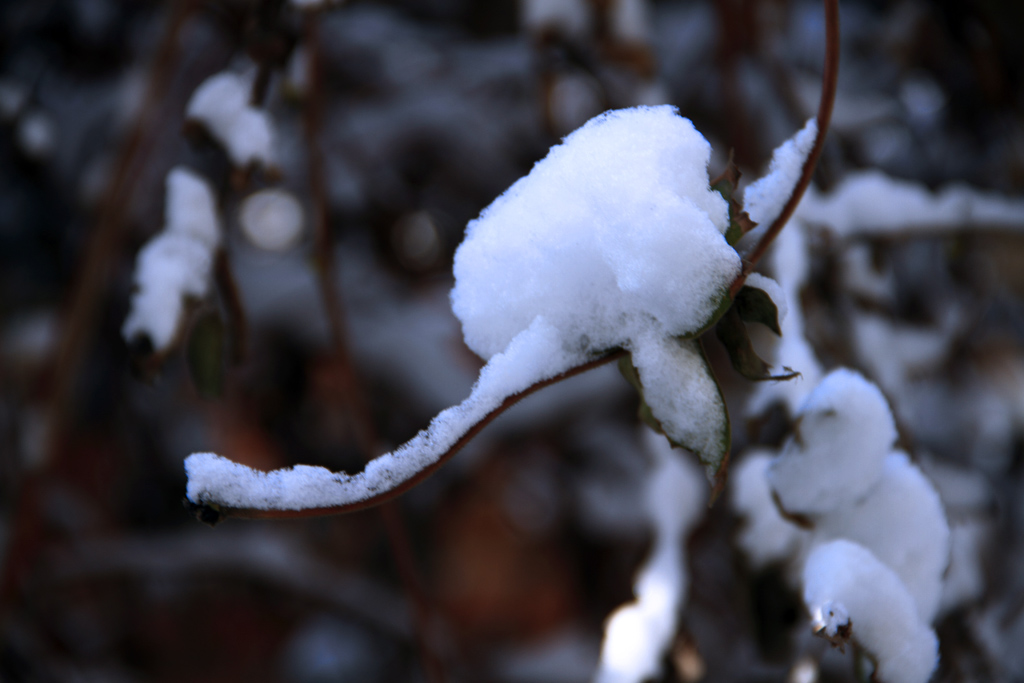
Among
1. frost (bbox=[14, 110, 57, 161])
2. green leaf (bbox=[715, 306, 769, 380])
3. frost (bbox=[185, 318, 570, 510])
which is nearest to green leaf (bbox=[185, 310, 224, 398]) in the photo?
frost (bbox=[185, 318, 570, 510])

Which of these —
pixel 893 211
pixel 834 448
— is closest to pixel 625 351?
pixel 834 448

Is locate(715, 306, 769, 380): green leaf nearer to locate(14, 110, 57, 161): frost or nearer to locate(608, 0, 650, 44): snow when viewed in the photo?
locate(608, 0, 650, 44): snow

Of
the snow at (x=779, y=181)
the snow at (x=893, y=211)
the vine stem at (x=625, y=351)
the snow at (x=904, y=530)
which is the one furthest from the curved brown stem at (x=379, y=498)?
the snow at (x=893, y=211)

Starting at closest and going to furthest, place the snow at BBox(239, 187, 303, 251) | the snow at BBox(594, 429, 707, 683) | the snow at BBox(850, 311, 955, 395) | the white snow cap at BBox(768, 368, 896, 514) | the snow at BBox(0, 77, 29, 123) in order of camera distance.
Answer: the white snow cap at BBox(768, 368, 896, 514), the snow at BBox(594, 429, 707, 683), the snow at BBox(850, 311, 955, 395), the snow at BBox(0, 77, 29, 123), the snow at BBox(239, 187, 303, 251)

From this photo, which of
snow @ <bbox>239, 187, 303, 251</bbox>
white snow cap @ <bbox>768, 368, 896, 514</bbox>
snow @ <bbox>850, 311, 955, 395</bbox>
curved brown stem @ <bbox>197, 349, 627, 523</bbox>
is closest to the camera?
curved brown stem @ <bbox>197, 349, 627, 523</bbox>

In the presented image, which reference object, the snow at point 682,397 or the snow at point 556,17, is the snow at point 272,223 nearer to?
the snow at point 556,17

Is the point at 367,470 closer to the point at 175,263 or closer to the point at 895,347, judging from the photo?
the point at 175,263
